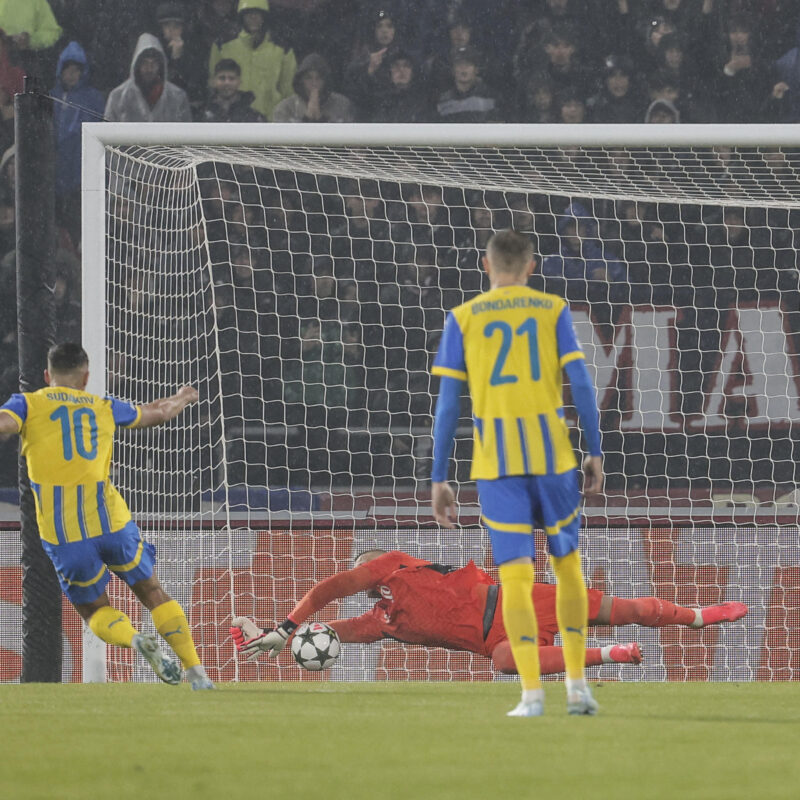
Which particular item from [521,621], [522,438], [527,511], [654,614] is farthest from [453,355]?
[654,614]

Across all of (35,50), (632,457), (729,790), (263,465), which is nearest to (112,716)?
(729,790)

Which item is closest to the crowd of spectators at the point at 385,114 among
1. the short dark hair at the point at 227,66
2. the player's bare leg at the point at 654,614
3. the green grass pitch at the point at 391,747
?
the short dark hair at the point at 227,66

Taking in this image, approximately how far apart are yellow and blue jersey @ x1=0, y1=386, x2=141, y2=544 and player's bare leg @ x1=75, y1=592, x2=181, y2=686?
29 centimetres

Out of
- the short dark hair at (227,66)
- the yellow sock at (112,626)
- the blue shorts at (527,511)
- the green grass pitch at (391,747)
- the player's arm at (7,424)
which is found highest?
the short dark hair at (227,66)

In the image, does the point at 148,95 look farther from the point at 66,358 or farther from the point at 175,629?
the point at 175,629

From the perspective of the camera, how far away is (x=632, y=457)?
8750 millimetres

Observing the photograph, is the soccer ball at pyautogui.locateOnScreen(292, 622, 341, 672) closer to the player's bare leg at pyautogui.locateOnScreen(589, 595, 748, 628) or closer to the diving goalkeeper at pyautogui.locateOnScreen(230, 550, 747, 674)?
the diving goalkeeper at pyautogui.locateOnScreen(230, 550, 747, 674)

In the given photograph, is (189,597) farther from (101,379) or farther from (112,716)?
(112,716)

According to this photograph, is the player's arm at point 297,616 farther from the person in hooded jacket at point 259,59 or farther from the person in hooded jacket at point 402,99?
the person in hooded jacket at point 259,59

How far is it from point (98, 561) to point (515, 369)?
1.92 m

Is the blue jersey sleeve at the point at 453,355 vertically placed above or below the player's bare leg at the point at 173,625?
above

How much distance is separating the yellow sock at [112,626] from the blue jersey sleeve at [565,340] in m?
1.99

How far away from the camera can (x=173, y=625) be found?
4859 millimetres

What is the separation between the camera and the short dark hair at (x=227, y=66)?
10.5 metres
